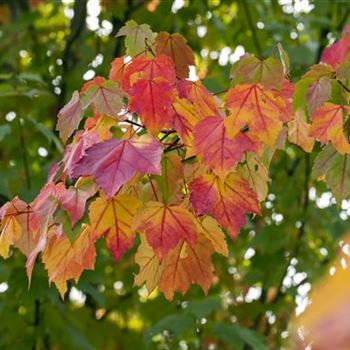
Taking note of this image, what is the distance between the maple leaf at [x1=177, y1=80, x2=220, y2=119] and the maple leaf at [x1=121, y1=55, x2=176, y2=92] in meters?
0.02

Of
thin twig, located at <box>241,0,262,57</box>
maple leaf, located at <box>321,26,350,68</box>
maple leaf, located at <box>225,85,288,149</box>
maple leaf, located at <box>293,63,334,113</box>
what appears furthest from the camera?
thin twig, located at <box>241,0,262,57</box>

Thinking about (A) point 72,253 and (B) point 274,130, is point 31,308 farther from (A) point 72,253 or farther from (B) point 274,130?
(B) point 274,130

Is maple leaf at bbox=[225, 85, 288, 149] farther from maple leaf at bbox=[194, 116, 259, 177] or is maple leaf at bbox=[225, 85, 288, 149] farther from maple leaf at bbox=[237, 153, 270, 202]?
maple leaf at bbox=[237, 153, 270, 202]

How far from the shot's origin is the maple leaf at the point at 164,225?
1022 mm

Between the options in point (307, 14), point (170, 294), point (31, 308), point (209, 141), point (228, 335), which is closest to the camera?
point (209, 141)

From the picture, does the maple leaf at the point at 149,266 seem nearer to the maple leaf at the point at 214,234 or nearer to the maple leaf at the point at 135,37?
the maple leaf at the point at 214,234

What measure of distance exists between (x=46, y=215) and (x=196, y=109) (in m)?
0.24

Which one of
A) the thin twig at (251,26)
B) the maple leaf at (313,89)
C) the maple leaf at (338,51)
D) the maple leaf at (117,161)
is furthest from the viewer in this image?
the thin twig at (251,26)

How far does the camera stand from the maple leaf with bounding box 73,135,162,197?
36.9 inches

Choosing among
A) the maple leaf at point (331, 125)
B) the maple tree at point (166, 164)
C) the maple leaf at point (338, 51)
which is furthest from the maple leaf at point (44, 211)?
the maple leaf at point (338, 51)

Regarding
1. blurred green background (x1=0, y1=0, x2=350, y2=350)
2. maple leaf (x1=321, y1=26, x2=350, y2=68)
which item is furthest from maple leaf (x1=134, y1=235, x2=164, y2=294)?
blurred green background (x1=0, y1=0, x2=350, y2=350)

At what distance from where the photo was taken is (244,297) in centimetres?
261

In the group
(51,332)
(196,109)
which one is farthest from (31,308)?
(196,109)

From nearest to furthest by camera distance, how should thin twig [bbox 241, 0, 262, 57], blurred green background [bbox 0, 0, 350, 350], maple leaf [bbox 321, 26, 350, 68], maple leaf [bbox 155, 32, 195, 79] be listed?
maple leaf [bbox 155, 32, 195, 79] → maple leaf [bbox 321, 26, 350, 68] → blurred green background [bbox 0, 0, 350, 350] → thin twig [bbox 241, 0, 262, 57]
